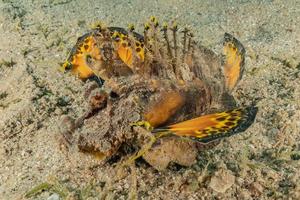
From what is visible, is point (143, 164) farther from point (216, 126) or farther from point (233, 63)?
point (233, 63)

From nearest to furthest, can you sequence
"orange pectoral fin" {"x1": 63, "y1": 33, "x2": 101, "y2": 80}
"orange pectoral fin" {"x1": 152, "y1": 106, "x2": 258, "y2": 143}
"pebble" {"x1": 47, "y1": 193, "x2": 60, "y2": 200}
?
"orange pectoral fin" {"x1": 152, "y1": 106, "x2": 258, "y2": 143}, "pebble" {"x1": 47, "y1": 193, "x2": 60, "y2": 200}, "orange pectoral fin" {"x1": 63, "y1": 33, "x2": 101, "y2": 80}

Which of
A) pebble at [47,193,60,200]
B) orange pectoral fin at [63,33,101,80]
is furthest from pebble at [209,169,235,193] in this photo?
orange pectoral fin at [63,33,101,80]

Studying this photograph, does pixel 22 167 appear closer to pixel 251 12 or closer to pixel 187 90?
pixel 187 90

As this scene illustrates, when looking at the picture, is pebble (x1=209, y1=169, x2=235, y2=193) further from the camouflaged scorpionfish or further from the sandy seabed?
the camouflaged scorpionfish

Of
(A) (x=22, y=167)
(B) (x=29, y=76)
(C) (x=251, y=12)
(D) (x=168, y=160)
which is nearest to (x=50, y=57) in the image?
(B) (x=29, y=76)

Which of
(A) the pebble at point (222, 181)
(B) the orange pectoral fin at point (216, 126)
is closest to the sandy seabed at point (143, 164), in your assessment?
(A) the pebble at point (222, 181)

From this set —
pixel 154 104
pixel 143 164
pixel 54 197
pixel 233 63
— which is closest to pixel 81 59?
pixel 154 104

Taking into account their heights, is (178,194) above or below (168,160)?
below
